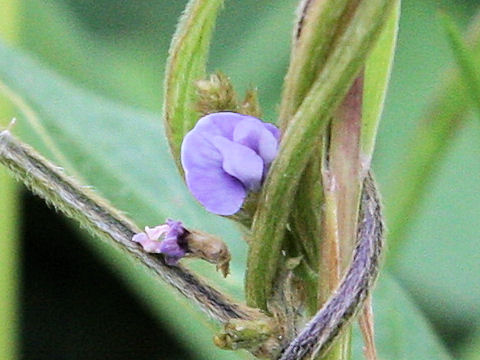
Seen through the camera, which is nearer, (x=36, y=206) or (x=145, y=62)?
(x=36, y=206)

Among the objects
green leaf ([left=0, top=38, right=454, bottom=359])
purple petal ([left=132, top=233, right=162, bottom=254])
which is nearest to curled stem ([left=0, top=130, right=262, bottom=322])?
purple petal ([left=132, top=233, right=162, bottom=254])

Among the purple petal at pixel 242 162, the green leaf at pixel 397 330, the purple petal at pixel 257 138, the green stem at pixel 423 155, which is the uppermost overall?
the purple petal at pixel 257 138

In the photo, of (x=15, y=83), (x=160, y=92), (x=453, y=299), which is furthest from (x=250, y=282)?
(x=160, y=92)

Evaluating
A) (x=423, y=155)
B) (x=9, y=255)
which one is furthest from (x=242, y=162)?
(x=9, y=255)

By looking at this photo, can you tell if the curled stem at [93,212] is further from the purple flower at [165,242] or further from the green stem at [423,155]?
the green stem at [423,155]

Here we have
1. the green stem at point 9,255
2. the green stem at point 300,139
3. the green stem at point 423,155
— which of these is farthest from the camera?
the green stem at point 9,255

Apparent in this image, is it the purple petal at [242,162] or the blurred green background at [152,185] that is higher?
the purple petal at [242,162]

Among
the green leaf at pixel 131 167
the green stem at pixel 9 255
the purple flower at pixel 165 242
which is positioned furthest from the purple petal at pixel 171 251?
the green stem at pixel 9 255

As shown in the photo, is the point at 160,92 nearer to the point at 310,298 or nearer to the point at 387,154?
the point at 387,154
